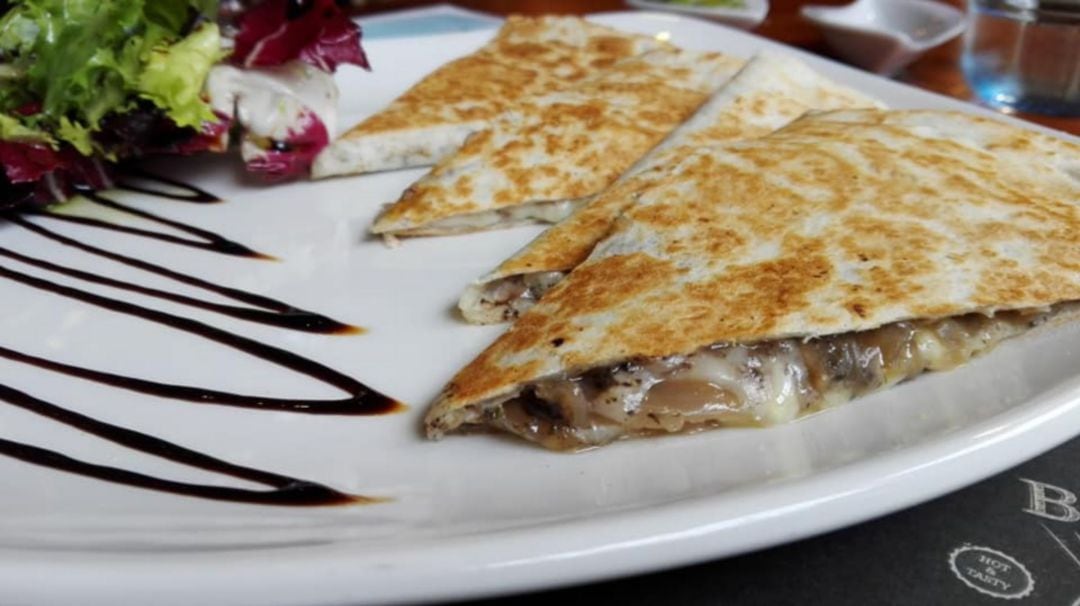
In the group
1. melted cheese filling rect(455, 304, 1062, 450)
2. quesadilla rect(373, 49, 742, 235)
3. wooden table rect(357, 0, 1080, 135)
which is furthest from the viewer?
wooden table rect(357, 0, 1080, 135)

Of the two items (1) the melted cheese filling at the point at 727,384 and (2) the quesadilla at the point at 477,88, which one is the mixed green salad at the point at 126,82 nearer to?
(2) the quesadilla at the point at 477,88

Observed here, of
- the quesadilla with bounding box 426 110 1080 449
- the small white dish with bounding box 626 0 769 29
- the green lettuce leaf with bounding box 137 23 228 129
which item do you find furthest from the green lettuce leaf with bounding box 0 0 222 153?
the small white dish with bounding box 626 0 769 29

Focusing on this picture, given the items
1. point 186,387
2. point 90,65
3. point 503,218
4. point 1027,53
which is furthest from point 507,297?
point 1027,53

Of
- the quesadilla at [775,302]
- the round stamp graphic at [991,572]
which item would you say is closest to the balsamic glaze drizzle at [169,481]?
the quesadilla at [775,302]

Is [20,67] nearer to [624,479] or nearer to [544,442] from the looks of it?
[544,442]

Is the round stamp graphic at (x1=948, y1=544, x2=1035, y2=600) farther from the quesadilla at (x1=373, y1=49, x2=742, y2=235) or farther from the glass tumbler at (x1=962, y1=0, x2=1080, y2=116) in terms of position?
the glass tumbler at (x1=962, y1=0, x2=1080, y2=116)

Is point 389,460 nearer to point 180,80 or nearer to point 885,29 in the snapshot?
point 180,80

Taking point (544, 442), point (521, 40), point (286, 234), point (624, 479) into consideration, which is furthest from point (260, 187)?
point (624, 479)
